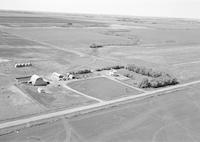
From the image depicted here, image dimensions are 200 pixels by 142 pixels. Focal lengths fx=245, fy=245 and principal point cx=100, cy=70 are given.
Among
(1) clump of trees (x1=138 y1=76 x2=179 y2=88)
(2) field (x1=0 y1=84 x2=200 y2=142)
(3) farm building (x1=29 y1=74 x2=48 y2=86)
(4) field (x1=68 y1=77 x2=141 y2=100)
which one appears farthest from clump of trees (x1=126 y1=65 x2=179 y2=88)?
(3) farm building (x1=29 y1=74 x2=48 y2=86)

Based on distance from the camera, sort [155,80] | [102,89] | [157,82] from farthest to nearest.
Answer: [155,80] → [157,82] → [102,89]

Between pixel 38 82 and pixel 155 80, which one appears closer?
pixel 38 82

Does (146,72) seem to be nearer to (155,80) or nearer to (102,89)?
(155,80)

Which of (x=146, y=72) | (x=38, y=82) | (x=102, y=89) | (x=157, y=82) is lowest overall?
(x=102, y=89)

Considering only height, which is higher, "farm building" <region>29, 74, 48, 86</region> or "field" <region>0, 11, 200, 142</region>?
"farm building" <region>29, 74, 48, 86</region>

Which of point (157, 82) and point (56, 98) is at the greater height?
point (157, 82)

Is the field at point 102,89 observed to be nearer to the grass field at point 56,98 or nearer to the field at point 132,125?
the grass field at point 56,98

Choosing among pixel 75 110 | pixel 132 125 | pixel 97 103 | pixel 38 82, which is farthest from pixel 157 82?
pixel 38 82

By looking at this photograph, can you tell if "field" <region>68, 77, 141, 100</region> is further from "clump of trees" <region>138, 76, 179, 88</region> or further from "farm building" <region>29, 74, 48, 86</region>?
"farm building" <region>29, 74, 48, 86</region>

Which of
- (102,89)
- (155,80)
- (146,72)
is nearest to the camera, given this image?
(102,89)

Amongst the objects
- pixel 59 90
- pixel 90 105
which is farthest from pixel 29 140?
pixel 59 90
